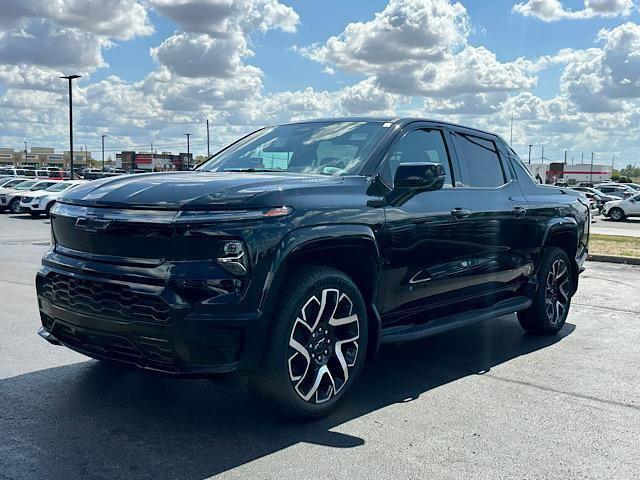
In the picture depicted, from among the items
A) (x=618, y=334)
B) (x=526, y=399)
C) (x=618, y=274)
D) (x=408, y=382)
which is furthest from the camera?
(x=618, y=274)

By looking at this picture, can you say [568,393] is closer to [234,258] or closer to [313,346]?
[313,346]

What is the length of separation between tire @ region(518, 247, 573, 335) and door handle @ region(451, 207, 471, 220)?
62.6 inches

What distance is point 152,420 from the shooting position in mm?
4008

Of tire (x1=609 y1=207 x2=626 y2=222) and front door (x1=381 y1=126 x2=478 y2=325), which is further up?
front door (x1=381 y1=126 x2=478 y2=325)

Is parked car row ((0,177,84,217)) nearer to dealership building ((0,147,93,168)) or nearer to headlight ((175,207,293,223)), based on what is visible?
headlight ((175,207,293,223))

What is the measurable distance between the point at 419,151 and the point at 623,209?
1233 inches

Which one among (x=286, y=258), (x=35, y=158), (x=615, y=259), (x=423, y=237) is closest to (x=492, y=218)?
(x=423, y=237)

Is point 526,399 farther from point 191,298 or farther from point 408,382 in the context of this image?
point 191,298

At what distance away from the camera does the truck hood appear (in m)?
3.66

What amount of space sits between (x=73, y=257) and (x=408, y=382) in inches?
98.0

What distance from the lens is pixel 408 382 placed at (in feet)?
16.1

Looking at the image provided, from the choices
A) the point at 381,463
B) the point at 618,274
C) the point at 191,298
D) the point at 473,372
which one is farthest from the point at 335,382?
the point at 618,274

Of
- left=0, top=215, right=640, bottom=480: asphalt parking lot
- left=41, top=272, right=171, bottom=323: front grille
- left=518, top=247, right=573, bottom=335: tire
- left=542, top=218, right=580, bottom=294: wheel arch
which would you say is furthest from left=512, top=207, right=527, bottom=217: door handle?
left=41, top=272, right=171, bottom=323: front grille

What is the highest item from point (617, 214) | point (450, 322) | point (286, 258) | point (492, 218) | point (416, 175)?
point (416, 175)
